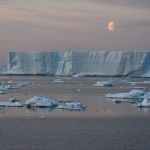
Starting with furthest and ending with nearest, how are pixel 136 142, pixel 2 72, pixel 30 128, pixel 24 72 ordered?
pixel 2 72, pixel 24 72, pixel 30 128, pixel 136 142

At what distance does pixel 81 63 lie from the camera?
6125cm

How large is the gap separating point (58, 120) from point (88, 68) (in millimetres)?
44321

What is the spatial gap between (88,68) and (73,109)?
41.0 m

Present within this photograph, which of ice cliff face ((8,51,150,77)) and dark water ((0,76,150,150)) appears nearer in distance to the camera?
dark water ((0,76,150,150))

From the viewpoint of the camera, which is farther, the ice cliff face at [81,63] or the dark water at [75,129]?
the ice cliff face at [81,63]

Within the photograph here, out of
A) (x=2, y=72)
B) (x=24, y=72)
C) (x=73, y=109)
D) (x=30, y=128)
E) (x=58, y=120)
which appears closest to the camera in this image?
(x=30, y=128)

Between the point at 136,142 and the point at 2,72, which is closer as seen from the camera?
the point at 136,142

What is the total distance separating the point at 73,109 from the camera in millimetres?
21203

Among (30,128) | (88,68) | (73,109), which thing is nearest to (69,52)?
(88,68)

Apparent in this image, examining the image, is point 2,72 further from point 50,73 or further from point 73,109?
point 73,109

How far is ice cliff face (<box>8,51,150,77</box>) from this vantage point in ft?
193

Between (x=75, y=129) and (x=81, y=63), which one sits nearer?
(x=75, y=129)

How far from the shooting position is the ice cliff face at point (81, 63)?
193 ft

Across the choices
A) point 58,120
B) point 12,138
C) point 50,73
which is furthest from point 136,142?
point 50,73
